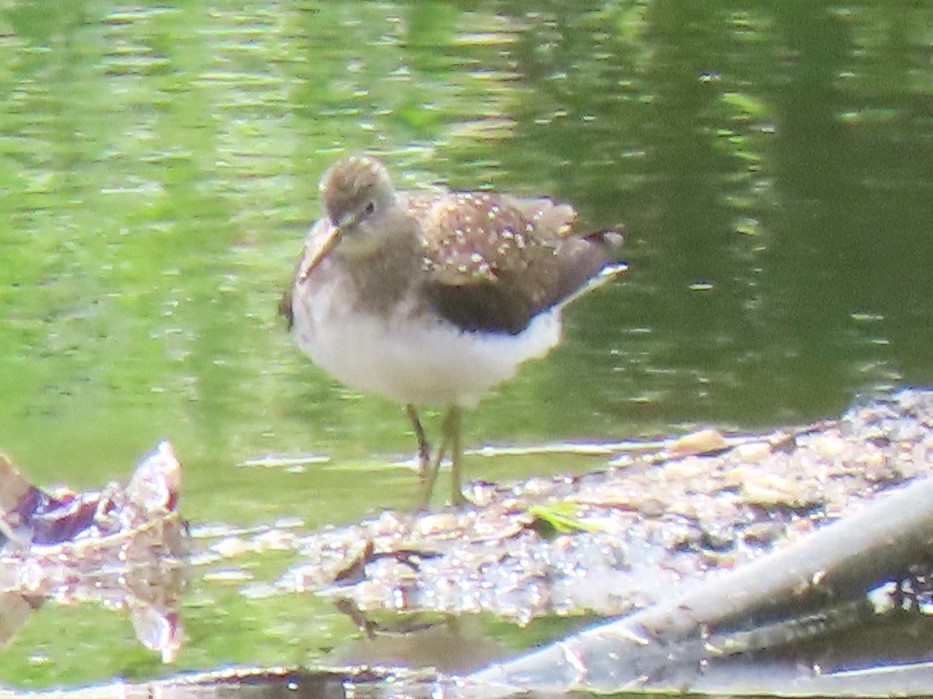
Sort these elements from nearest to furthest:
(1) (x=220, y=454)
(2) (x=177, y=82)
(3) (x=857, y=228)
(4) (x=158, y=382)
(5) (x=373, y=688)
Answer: (5) (x=373, y=688) < (1) (x=220, y=454) < (4) (x=158, y=382) < (3) (x=857, y=228) < (2) (x=177, y=82)

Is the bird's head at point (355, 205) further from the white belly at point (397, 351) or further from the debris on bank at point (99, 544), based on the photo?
the debris on bank at point (99, 544)

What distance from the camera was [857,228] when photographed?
34.3 feet

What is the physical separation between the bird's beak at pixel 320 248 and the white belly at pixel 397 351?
0.08 m

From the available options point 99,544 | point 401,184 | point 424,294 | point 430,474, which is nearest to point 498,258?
point 424,294

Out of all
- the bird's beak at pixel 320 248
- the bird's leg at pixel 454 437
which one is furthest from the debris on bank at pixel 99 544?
the bird's leg at pixel 454 437

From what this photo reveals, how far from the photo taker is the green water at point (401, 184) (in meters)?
7.53

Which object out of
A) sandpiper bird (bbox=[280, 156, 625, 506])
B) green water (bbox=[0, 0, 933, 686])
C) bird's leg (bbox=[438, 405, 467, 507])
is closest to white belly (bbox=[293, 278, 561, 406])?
sandpiper bird (bbox=[280, 156, 625, 506])

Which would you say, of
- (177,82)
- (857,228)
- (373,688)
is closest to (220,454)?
(373,688)

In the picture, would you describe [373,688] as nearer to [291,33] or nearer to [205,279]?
[205,279]

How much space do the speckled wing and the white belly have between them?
83 millimetres

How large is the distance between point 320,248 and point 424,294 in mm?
368

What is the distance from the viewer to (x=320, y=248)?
6.75 m

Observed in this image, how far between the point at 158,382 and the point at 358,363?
1990 millimetres

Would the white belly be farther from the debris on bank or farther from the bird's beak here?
the debris on bank
